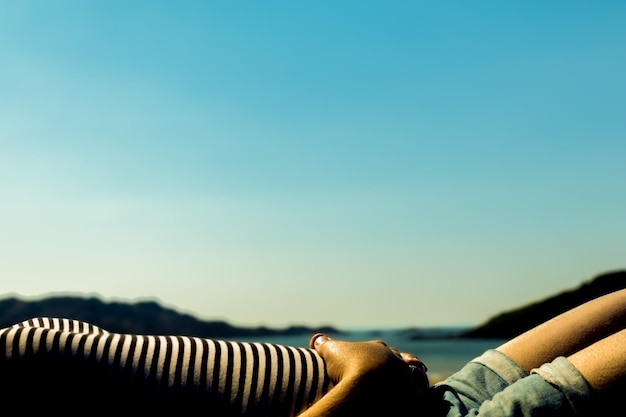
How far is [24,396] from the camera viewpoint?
175 centimetres

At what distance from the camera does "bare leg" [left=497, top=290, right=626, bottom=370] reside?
7.25 feet

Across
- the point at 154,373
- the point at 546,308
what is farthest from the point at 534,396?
the point at 546,308

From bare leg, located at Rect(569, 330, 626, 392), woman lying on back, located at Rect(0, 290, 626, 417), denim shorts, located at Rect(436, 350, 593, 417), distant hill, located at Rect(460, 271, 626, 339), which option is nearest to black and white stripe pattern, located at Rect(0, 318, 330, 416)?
woman lying on back, located at Rect(0, 290, 626, 417)

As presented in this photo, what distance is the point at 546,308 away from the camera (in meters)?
41.2

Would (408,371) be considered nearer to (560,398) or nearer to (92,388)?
(560,398)

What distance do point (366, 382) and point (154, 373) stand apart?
59 cm

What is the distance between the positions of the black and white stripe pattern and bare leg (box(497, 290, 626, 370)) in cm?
76

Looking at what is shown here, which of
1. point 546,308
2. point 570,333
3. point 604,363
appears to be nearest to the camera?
point 604,363

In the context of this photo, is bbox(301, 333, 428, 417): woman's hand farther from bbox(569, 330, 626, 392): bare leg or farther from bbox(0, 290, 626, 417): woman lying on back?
bbox(569, 330, 626, 392): bare leg

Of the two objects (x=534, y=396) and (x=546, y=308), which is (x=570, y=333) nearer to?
(x=534, y=396)

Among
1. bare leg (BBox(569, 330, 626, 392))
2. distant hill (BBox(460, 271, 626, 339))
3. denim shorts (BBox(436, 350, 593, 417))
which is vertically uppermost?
bare leg (BBox(569, 330, 626, 392))

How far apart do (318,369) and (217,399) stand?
0.30 m

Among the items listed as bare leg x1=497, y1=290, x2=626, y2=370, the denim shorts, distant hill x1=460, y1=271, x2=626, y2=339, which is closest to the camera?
the denim shorts

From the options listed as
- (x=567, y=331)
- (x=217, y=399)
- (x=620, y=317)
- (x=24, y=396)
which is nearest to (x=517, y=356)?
(x=567, y=331)
